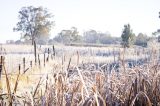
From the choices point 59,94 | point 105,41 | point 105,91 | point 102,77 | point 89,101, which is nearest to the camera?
point 89,101

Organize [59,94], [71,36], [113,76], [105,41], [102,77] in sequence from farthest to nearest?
[105,41] < [71,36] < [113,76] < [102,77] < [59,94]

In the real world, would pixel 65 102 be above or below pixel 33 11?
below

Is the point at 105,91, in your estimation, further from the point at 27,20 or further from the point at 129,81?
the point at 27,20

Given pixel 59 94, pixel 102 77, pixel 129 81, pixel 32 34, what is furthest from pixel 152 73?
pixel 32 34

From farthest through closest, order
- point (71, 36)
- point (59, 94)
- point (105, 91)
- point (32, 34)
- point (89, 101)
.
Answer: point (71, 36), point (32, 34), point (105, 91), point (59, 94), point (89, 101)

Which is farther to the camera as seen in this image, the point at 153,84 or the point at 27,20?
the point at 27,20

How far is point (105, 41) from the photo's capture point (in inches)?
4294

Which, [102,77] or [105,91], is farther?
[102,77]

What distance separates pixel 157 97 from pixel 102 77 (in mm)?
455

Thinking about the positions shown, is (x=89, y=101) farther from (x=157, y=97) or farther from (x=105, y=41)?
(x=105, y=41)

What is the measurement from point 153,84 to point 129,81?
8.9 inches

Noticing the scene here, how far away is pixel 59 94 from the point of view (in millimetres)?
2428

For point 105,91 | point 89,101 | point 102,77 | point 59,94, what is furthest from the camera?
point 102,77

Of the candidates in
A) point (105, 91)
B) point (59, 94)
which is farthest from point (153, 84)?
point (59, 94)
